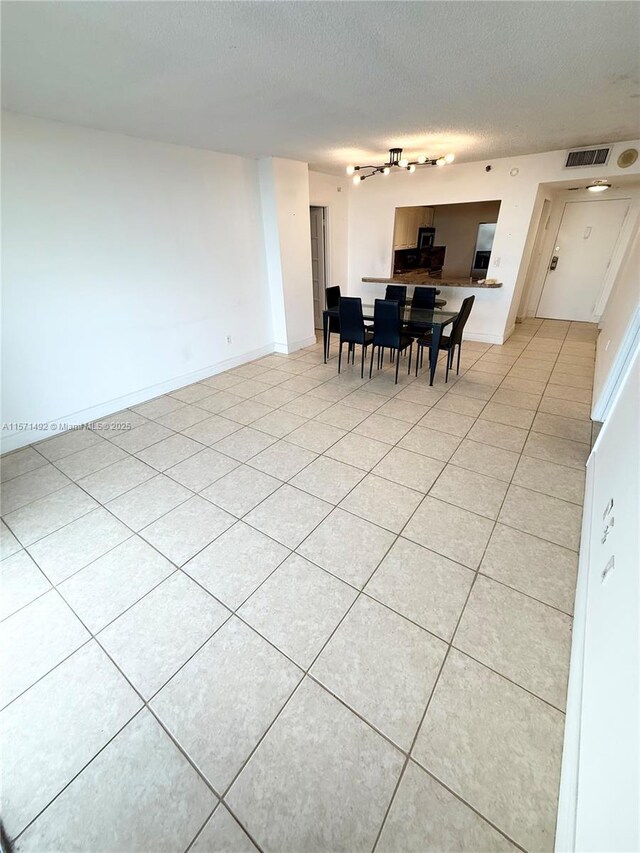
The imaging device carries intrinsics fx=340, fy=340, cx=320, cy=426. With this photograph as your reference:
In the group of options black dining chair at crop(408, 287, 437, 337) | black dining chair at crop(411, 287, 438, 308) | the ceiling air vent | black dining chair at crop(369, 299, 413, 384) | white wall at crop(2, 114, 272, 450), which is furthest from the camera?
black dining chair at crop(411, 287, 438, 308)

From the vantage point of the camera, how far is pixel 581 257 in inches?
238

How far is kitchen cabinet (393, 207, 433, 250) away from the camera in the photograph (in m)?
6.02

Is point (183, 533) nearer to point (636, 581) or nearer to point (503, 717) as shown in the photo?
point (503, 717)

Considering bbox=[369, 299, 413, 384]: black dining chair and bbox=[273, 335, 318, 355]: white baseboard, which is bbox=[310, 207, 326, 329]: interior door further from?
bbox=[369, 299, 413, 384]: black dining chair

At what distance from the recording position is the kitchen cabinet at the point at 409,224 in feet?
19.7

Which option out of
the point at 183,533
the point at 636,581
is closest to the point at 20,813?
the point at 183,533

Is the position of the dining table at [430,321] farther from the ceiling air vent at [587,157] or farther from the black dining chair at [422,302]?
the ceiling air vent at [587,157]

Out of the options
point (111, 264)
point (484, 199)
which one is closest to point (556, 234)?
point (484, 199)

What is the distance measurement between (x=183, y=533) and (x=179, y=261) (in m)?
3.05

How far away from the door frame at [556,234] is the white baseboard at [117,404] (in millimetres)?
5386

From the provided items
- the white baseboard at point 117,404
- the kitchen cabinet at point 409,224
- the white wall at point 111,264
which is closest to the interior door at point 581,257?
the kitchen cabinet at point 409,224

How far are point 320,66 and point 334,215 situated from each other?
13.7 ft

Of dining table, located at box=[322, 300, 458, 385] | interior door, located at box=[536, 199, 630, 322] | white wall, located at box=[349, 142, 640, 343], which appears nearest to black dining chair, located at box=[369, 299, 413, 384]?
dining table, located at box=[322, 300, 458, 385]

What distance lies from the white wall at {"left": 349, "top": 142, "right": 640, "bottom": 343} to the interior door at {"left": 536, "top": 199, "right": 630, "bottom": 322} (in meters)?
1.70
